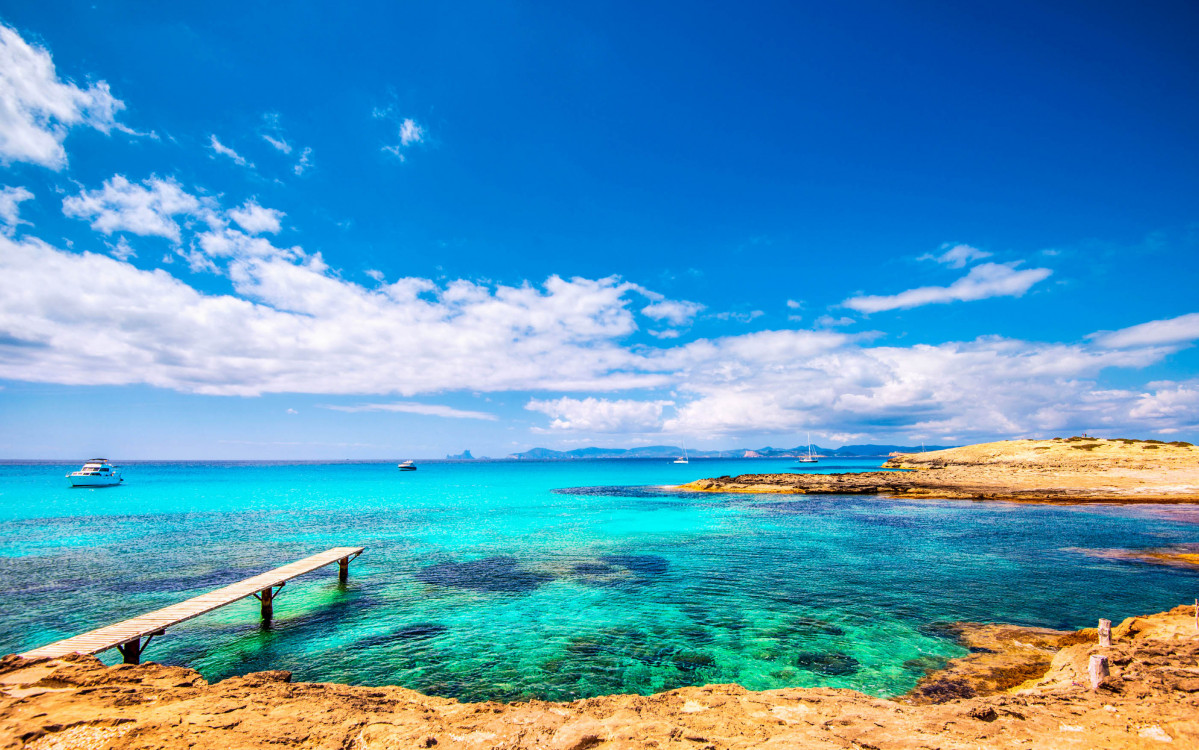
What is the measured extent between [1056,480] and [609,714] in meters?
88.2

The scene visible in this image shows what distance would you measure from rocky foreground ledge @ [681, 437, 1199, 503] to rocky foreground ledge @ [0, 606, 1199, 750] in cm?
5801

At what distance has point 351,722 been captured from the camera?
9.79 m

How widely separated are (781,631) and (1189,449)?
12387 cm

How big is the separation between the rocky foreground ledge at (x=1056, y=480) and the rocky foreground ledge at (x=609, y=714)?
190ft

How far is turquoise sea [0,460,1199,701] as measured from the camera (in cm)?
1463

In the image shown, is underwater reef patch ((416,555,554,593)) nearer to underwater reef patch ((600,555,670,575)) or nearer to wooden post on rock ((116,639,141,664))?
underwater reef patch ((600,555,670,575))

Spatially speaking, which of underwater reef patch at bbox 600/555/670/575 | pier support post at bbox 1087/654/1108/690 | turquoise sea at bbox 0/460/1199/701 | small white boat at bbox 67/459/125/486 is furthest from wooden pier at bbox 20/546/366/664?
small white boat at bbox 67/459/125/486

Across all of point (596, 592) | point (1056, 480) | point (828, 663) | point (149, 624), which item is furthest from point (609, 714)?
point (1056, 480)

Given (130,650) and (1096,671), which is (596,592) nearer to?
(130,650)

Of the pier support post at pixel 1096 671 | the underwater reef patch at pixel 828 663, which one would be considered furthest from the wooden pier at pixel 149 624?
the pier support post at pixel 1096 671

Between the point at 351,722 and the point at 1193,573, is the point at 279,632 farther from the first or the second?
the point at 1193,573

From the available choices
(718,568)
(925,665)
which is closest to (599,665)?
(925,665)

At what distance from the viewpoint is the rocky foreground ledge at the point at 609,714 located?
8820mm

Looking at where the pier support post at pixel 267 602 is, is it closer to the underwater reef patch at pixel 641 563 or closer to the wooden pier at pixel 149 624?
the wooden pier at pixel 149 624
